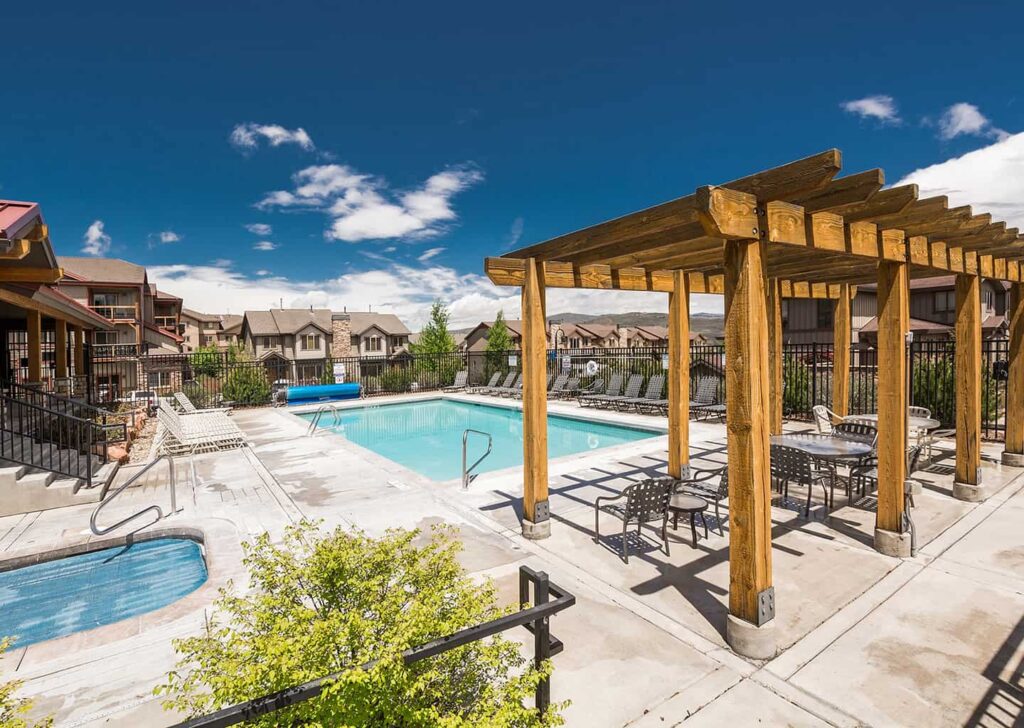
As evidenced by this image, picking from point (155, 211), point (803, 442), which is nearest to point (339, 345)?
point (155, 211)

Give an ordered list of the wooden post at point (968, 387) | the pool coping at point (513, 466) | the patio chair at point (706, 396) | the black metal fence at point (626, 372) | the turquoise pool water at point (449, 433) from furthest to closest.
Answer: the patio chair at point (706, 396), the turquoise pool water at point (449, 433), the black metal fence at point (626, 372), the pool coping at point (513, 466), the wooden post at point (968, 387)

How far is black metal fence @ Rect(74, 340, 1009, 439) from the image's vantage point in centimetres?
998

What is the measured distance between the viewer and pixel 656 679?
2918 mm

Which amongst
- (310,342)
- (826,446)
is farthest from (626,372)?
(310,342)

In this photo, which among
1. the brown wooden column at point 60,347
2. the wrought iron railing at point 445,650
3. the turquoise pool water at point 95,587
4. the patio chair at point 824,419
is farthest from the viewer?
the brown wooden column at point 60,347

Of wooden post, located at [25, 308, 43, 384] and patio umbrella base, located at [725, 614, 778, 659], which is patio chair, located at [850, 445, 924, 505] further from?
wooden post, located at [25, 308, 43, 384]

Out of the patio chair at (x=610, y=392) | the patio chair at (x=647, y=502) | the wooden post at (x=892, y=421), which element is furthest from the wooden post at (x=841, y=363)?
the patio chair at (x=610, y=392)

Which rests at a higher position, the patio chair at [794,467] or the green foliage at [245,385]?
the green foliage at [245,385]

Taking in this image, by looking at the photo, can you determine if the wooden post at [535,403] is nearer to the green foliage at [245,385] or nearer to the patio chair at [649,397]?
the patio chair at [649,397]

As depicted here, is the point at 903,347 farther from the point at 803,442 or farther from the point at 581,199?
the point at 581,199

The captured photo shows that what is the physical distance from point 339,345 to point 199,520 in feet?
109

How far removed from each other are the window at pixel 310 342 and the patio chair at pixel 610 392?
39947 mm

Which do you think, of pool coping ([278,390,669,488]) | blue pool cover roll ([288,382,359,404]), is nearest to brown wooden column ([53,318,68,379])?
pool coping ([278,390,669,488])

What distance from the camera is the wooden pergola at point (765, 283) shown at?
3.10 m
